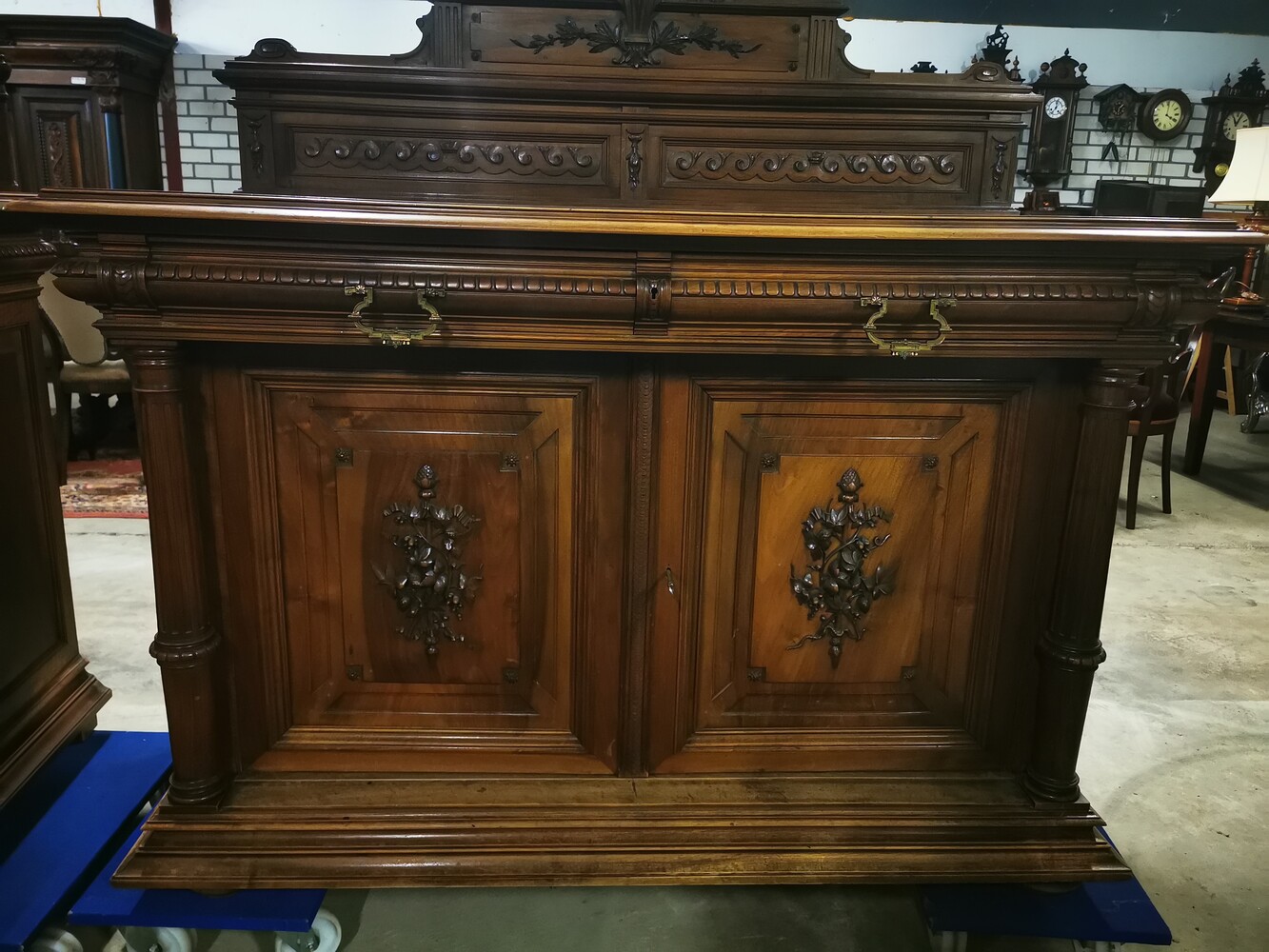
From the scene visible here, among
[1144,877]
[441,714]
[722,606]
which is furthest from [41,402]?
[1144,877]

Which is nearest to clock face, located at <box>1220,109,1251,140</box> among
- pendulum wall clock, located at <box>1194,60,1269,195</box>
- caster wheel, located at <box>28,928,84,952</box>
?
pendulum wall clock, located at <box>1194,60,1269,195</box>

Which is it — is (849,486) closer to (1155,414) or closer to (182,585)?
(182,585)

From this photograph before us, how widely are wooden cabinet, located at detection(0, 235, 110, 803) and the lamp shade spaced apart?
4630mm

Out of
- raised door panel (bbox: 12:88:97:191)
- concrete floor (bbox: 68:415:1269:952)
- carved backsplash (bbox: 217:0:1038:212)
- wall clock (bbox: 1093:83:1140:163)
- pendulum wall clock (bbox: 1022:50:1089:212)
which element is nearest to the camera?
concrete floor (bbox: 68:415:1269:952)

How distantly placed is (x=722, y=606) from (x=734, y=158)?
151 centimetres

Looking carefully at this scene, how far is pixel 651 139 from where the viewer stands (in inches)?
96.6

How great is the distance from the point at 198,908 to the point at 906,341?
131 cm

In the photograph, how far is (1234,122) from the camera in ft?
18.3

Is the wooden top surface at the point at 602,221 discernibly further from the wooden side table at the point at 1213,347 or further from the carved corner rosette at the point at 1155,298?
the wooden side table at the point at 1213,347

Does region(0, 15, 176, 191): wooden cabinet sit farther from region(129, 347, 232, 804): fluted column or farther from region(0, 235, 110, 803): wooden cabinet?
region(129, 347, 232, 804): fluted column

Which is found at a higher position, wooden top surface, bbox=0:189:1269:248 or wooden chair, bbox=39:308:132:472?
wooden top surface, bbox=0:189:1269:248

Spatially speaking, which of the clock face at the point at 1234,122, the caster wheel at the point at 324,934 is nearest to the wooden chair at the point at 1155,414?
the clock face at the point at 1234,122

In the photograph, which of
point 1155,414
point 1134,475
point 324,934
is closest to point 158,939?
point 324,934

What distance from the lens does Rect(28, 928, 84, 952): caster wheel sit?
4.30ft
